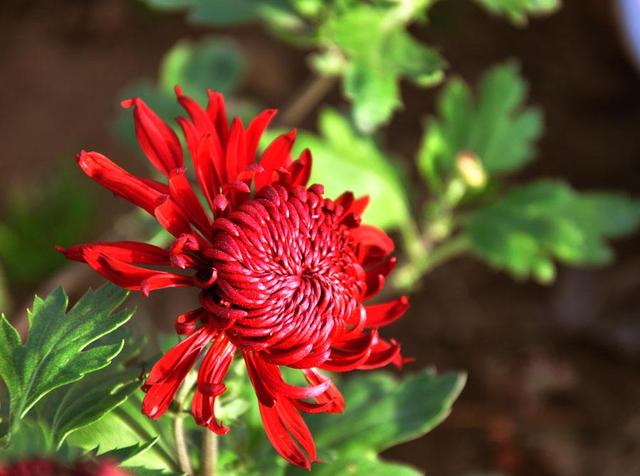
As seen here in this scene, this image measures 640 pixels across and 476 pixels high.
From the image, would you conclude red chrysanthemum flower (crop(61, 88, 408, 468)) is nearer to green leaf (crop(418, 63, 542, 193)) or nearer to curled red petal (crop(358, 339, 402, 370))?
curled red petal (crop(358, 339, 402, 370))

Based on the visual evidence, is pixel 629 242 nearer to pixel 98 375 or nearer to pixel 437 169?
pixel 437 169

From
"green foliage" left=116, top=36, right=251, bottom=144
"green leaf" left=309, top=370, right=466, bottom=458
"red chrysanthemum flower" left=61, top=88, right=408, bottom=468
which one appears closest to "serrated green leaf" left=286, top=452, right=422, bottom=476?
"green leaf" left=309, top=370, right=466, bottom=458

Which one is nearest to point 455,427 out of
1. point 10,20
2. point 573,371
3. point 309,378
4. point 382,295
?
point 573,371

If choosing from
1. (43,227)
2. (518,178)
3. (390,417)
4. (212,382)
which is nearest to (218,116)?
(212,382)

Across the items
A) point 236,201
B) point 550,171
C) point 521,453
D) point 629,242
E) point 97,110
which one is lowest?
point 521,453

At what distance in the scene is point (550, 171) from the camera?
2549 mm

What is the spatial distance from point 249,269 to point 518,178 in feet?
6.04

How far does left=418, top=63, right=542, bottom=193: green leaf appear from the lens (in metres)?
1.78

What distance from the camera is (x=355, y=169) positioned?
1734 mm

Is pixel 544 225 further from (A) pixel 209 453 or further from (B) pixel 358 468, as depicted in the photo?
(A) pixel 209 453

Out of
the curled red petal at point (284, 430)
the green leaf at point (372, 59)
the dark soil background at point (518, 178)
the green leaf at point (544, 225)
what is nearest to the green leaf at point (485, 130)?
the green leaf at point (544, 225)

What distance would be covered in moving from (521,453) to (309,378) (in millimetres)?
1434

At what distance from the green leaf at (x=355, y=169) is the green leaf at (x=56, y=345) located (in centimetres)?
81

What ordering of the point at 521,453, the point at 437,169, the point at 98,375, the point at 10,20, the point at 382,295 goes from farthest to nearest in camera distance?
the point at 10,20 → the point at 521,453 → the point at 382,295 → the point at 437,169 → the point at 98,375
